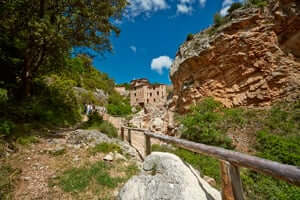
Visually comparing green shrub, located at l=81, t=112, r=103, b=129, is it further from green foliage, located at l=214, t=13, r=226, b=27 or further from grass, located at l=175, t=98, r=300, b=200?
green foliage, located at l=214, t=13, r=226, b=27

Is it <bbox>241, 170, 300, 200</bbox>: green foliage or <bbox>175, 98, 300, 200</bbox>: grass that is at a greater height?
<bbox>175, 98, 300, 200</bbox>: grass

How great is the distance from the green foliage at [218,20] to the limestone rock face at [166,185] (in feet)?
47.7

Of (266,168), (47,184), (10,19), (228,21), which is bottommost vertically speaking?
(47,184)

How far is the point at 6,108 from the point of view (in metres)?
5.79

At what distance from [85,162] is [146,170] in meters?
2.30

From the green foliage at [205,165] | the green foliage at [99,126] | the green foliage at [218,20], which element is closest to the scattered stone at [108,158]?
the green foliage at [205,165]

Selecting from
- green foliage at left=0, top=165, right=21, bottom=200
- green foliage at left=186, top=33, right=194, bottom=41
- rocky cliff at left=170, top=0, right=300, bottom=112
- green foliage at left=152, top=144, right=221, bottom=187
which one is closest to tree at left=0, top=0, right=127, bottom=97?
green foliage at left=0, top=165, right=21, bottom=200

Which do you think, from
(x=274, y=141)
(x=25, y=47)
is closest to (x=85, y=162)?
(x=25, y=47)

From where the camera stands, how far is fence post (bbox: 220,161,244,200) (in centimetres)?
162

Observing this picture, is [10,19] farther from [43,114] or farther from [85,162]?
[85,162]

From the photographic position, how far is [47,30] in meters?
5.32

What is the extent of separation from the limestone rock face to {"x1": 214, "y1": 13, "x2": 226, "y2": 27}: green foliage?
14536 mm

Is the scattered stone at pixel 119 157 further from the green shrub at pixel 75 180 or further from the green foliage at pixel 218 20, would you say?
the green foliage at pixel 218 20

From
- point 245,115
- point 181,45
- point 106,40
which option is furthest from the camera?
point 181,45
